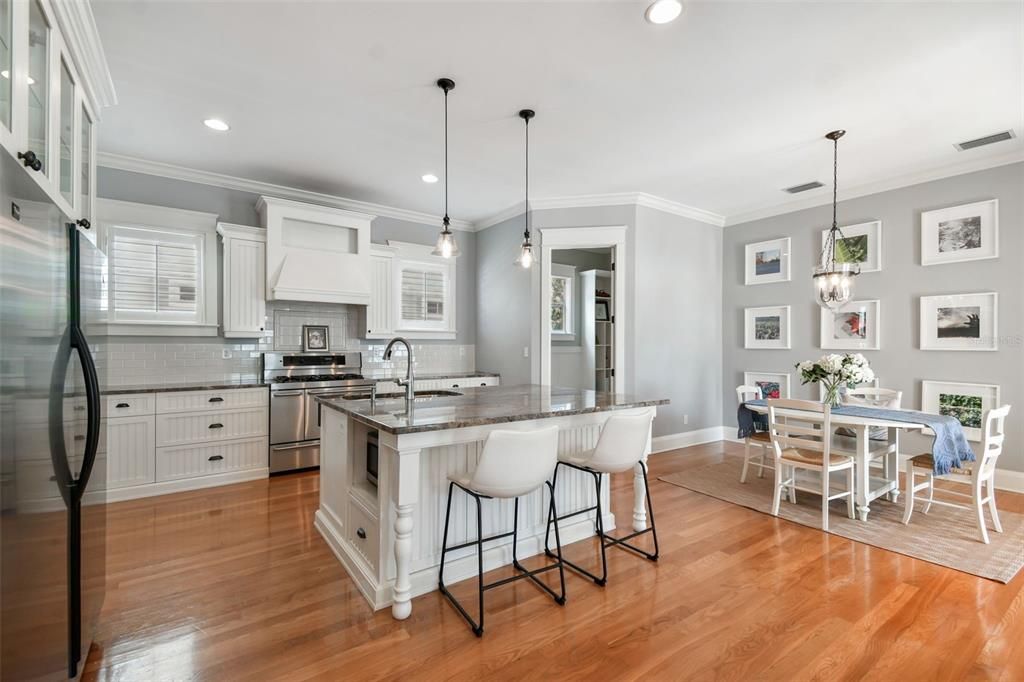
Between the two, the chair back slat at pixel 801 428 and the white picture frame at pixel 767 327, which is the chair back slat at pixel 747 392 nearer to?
the chair back slat at pixel 801 428

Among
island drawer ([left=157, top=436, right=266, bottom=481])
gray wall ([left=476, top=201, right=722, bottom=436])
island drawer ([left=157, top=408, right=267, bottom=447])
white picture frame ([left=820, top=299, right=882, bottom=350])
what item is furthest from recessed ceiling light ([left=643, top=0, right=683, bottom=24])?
island drawer ([left=157, top=436, right=266, bottom=481])

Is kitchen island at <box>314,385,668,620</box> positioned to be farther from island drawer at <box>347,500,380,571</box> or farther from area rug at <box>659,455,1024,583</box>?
area rug at <box>659,455,1024,583</box>

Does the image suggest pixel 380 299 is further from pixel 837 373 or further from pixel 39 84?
pixel 837 373

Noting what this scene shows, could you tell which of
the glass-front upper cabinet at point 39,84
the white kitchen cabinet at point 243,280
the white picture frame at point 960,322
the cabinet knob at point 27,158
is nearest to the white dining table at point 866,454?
the white picture frame at point 960,322

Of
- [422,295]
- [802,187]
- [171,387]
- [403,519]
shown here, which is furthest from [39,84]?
[802,187]

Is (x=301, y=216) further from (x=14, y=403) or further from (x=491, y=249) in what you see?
(x=14, y=403)

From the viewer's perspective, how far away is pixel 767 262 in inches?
214

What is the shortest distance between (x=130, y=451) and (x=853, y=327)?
6656 mm

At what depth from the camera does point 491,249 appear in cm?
590

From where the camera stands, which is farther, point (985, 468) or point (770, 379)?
point (770, 379)

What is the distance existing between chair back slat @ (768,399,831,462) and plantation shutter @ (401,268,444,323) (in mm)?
3779

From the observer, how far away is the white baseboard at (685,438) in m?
5.26

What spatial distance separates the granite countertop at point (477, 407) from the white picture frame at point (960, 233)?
3.40 metres

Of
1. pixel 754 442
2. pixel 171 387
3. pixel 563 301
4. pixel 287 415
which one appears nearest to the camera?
pixel 171 387
